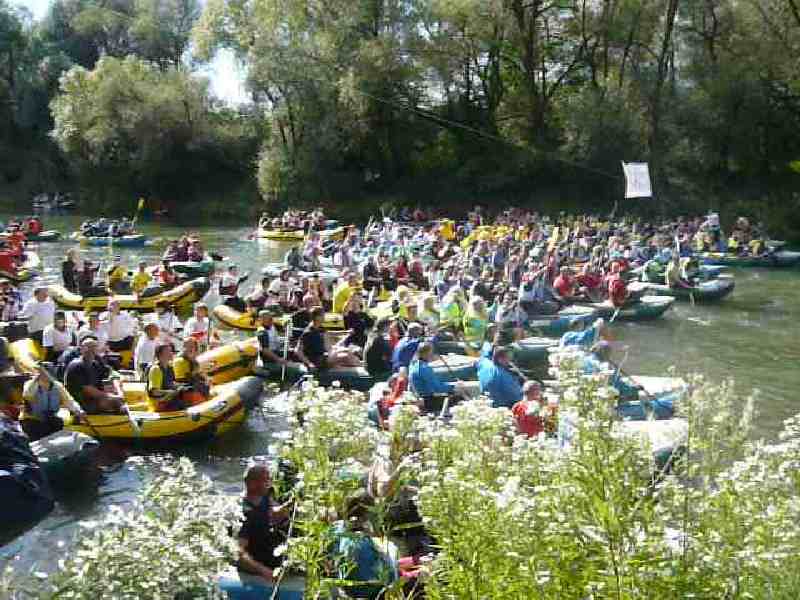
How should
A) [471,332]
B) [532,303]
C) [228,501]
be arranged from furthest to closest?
[532,303] → [471,332] → [228,501]

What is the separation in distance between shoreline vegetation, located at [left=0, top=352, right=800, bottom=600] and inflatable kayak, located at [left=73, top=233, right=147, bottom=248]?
85.6 ft

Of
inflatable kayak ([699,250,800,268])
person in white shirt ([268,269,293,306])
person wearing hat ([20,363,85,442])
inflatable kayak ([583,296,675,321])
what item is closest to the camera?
person wearing hat ([20,363,85,442])

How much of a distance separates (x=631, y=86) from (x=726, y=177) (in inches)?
212

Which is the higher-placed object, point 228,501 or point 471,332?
point 228,501

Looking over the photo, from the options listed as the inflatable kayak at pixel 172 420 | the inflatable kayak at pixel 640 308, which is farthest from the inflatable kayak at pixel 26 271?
the inflatable kayak at pixel 640 308

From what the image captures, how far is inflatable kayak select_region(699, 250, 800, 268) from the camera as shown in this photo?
24750 mm

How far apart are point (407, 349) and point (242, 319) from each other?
5315 mm

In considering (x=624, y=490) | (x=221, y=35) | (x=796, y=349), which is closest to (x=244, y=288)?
(x=796, y=349)

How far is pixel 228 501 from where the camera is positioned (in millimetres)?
4031

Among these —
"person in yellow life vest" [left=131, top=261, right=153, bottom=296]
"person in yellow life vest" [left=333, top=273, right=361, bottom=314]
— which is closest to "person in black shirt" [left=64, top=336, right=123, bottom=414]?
"person in yellow life vest" [left=333, top=273, right=361, bottom=314]

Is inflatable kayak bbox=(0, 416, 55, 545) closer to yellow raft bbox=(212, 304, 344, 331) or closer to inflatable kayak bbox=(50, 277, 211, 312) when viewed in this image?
yellow raft bbox=(212, 304, 344, 331)

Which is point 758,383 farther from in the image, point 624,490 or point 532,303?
point 624,490

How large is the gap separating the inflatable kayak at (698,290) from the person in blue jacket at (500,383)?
957 centimetres

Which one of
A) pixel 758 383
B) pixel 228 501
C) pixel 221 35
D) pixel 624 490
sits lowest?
pixel 758 383
